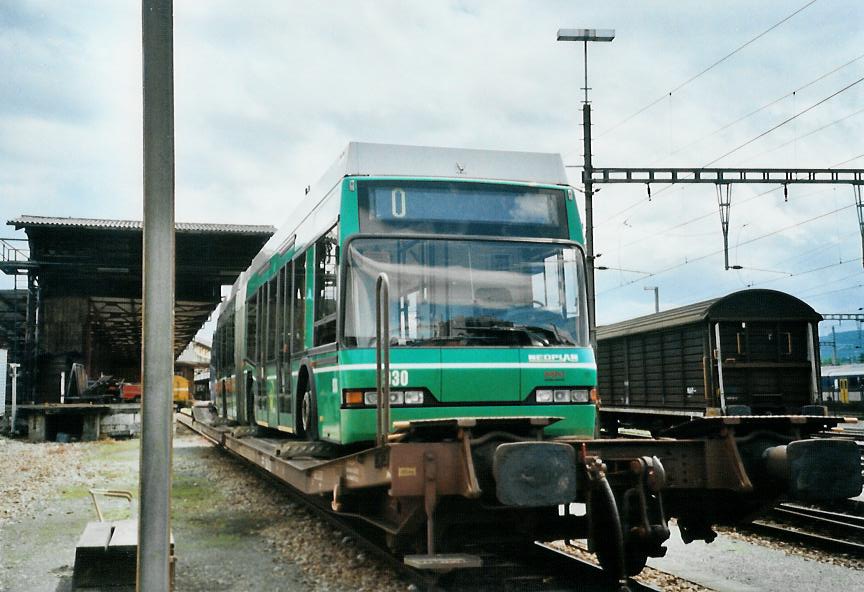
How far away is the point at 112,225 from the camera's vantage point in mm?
30047

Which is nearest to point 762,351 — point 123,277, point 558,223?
point 558,223

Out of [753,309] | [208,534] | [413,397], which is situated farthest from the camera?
[753,309]

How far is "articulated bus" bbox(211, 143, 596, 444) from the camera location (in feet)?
23.3

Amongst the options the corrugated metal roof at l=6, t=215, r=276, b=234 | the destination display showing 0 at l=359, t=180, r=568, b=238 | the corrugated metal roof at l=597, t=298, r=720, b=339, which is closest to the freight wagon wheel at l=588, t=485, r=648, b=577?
the destination display showing 0 at l=359, t=180, r=568, b=238

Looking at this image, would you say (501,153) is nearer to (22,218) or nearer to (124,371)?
(22,218)

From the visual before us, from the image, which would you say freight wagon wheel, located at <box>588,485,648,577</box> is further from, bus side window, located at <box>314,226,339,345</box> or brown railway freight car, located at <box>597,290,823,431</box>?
brown railway freight car, located at <box>597,290,823,431</box>

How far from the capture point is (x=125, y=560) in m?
6.84

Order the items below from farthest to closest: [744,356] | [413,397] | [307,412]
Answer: [744,356]
[307,412]
[413,397]

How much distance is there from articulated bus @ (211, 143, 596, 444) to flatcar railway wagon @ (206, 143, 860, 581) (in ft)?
0.04

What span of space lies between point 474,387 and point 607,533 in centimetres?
152

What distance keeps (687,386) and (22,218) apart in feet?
74.4

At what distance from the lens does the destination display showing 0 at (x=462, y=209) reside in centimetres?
743

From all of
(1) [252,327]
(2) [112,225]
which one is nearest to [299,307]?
(1) [252,327]

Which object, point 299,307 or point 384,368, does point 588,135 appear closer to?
point 299,307
